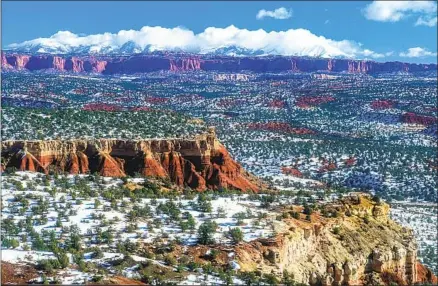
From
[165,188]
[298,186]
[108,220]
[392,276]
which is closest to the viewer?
[108,220]

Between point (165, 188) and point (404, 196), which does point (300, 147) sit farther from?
point (165, 188)

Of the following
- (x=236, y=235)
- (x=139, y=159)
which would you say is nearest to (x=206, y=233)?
(x=236, y=235)

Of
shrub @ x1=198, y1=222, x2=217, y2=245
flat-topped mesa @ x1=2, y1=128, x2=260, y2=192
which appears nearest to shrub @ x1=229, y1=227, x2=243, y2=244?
shrub @ x1=198, y1=222, x2=217, y2=245

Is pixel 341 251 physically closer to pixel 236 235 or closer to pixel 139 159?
pixel 236 235

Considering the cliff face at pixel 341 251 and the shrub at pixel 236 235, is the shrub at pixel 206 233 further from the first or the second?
the cliff face at pixel 341 251

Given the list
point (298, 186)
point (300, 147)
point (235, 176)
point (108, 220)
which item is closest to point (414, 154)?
point (300, 147)

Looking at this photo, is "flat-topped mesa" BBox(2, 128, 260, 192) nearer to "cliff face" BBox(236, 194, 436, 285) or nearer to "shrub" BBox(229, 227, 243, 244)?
"cliff face" BBox(236, 194, 436, 285)

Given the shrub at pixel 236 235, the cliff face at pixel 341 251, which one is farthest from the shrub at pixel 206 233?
the cliff face at pixel 341 251
